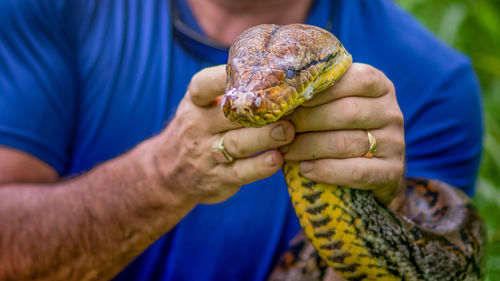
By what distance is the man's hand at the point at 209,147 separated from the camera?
1.49 metres

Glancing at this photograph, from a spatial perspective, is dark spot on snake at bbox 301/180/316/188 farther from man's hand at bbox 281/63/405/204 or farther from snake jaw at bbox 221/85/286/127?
snake jaw at bbox 221/85/286/127

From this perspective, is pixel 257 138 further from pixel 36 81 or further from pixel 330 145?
pixel 36 81

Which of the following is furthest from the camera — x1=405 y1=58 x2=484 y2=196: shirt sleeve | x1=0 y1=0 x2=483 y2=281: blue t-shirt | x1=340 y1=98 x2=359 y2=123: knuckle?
x1=405 y1=58 x2=484 y2=196: shirt sleeve

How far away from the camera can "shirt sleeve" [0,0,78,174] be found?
2178 mm

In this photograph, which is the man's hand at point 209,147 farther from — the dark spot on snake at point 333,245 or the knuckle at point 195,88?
the dark spot on snake at point 333,245

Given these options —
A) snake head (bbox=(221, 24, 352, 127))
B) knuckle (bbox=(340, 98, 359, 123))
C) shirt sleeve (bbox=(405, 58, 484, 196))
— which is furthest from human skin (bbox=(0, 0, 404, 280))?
A: shirt sleeve (bbox=(405, 58, 484, 196))

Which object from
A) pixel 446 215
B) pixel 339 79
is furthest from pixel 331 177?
pixel 446 215

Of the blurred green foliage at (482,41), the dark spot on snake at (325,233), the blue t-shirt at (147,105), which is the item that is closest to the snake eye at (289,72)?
the dark spot on snake at (325,233)

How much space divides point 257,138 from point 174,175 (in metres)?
0.47

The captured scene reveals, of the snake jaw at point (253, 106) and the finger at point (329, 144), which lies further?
the finger at point (329, 144)

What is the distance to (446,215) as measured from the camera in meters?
1.97

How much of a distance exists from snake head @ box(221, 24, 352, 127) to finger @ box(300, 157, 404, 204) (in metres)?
0.24

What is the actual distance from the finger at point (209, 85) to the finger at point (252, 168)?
0.72ft

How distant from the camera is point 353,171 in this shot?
57.9 inches
